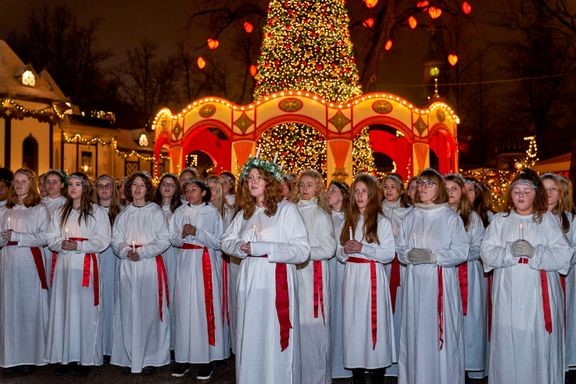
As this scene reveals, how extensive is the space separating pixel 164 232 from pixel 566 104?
128ft

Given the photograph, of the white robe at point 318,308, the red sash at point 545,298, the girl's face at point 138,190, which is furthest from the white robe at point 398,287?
the girl's face at point 138,190

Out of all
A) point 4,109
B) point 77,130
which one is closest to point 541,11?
point 4,109

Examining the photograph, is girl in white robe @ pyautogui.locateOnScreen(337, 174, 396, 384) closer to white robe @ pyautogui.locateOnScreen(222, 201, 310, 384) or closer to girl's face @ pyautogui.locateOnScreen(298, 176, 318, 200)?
girl's face @ pyautogui.locateOnScreen(298, 176, 318, 200)

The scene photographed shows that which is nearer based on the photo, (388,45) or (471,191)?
(471,191)

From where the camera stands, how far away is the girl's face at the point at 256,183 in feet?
20.4

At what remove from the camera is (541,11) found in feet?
71.9

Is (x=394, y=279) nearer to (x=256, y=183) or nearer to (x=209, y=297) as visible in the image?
(x=209, y=297)

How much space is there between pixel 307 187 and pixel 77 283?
298 centimetres

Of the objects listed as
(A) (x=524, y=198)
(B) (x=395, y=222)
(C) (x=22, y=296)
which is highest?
(A) (x=524, y=198)

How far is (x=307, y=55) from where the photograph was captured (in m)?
17.5

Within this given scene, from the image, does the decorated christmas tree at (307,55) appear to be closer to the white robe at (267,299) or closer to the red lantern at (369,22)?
the red lantern at (369,22)

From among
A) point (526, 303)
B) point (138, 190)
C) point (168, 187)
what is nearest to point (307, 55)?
point (168, 187)

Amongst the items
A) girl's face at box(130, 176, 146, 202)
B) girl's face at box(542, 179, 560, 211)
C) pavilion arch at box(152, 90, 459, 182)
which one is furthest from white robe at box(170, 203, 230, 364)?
pavilion arch at box(152, 90, 459, 182)

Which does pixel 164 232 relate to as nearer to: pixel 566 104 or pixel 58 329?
pixel 58 329
